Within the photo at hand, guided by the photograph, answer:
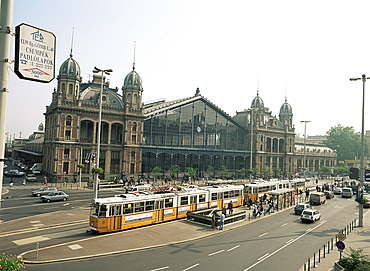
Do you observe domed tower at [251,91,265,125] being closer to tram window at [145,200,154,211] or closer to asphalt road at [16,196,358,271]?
asphalt road at [16,196,358,271]

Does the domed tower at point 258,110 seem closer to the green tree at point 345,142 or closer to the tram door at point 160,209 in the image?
the green tree at point 345,142

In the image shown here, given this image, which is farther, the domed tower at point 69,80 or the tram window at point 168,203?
the domed tower at point 69,80

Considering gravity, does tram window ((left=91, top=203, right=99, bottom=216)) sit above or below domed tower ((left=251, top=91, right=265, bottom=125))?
below

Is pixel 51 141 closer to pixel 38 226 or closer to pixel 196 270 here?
pixel 38 226

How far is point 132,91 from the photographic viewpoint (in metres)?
73.2

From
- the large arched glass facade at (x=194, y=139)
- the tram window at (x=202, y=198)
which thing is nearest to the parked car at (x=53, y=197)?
the tram window at (x=202, y=198)

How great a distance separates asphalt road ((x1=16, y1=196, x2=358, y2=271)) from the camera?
671 inches

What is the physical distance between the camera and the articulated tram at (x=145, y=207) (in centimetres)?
2358

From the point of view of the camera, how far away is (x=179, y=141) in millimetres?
80312

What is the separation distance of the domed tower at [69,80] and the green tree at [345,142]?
139 meters

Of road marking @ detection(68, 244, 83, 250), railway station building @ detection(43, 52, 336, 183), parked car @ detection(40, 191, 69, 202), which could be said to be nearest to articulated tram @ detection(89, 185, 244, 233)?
road marking @ detection(68, 244, 83, 250)

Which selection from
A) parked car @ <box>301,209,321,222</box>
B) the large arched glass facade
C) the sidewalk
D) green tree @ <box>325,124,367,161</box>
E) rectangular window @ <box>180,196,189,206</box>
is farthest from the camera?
green tree @ <box>325,124,367,161</box>

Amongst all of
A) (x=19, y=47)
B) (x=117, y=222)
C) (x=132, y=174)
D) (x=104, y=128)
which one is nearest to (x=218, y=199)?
(x=117, y=222)

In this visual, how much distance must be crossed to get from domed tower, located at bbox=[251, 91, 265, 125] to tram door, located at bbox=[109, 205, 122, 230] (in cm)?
8385
